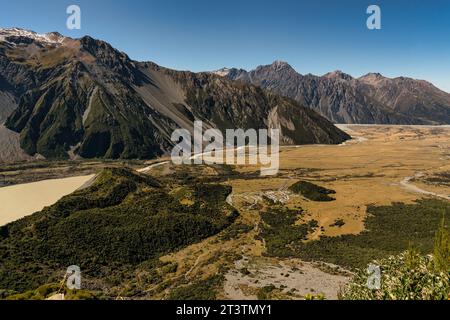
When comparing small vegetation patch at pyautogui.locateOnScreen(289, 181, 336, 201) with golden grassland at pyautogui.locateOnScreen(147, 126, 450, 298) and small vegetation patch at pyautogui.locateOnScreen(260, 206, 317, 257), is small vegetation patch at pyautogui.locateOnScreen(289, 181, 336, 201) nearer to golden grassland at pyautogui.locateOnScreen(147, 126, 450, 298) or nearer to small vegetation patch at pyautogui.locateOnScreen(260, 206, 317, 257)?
golden grassland at pyautogui.locateOnScreen(147, 126, 450, 298)

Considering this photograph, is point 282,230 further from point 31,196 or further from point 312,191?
point 31,196

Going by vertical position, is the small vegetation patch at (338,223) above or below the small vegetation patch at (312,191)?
below

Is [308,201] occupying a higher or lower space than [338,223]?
higher

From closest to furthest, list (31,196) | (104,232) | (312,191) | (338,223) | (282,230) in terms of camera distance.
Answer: (104,232)
(282,230)
(338,223)
(312,191)
(31,196)

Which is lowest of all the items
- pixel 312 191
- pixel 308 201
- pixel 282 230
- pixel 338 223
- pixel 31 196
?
pixel 282 230

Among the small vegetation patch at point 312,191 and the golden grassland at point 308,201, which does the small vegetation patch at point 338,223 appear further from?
the small vegetation patch at point 312,191

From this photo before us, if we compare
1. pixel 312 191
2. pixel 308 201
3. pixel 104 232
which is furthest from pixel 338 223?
pixel 104 232

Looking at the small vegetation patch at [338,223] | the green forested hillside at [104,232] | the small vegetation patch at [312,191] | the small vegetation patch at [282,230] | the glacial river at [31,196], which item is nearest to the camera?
the green forested hillside at [104,232]

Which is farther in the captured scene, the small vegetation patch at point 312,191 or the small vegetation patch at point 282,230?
the small vegetation patch at point 312,191

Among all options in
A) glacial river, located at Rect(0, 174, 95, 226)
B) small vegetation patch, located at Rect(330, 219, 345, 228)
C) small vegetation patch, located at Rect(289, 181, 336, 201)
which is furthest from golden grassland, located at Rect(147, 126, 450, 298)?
glacial river, located at Rect(0, 174, 95, 226)

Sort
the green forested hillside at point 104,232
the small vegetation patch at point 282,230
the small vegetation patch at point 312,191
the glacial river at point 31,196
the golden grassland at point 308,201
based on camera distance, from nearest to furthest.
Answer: the golden grassland at point 308,201 < the green forested hillside at point 104,232 < the small vegetation patch at point 282,230 < the glacial river at point 31,196 < the small vegetation patch at point 312,191

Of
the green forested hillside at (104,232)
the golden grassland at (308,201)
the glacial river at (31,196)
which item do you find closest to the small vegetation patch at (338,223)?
the golden grassland at (308,201)
